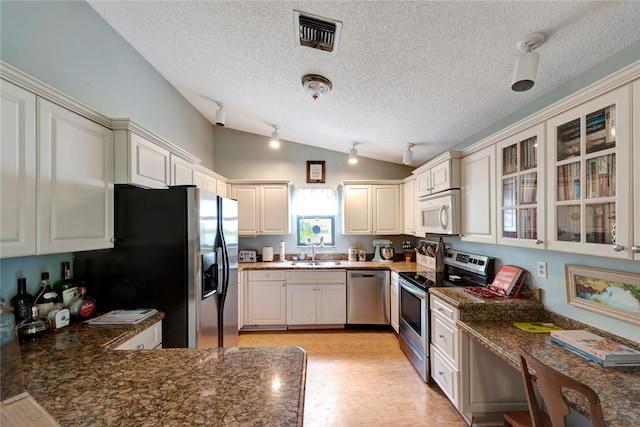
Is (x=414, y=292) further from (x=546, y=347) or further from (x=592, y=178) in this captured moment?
(x=592, y=178)

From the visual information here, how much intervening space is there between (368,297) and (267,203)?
6.47ft

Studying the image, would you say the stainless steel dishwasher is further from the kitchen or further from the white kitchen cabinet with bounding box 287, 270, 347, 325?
the kitchen

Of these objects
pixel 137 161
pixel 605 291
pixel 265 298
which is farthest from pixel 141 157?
pixel 605 291

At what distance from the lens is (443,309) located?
6.72 feet

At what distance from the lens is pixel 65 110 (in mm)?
1392

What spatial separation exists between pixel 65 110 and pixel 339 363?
298cm

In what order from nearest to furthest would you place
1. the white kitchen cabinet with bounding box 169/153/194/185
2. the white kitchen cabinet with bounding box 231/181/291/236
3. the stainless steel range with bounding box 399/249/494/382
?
the white kitchen cabinet with bounding box 169/153/194/185 → the stainless steel range with bounding box 399/249/494/382 → the white kitchen cabinet with bounding box 231/181/291/236

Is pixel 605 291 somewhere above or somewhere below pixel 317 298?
above

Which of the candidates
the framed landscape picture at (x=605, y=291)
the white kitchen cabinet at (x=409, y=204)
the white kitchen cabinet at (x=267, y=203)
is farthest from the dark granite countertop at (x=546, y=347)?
the white kitchen cabinet at (x=267, y=203)

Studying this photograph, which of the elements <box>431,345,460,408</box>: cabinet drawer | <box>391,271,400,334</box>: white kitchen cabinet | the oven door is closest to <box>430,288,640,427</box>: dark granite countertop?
the oven door

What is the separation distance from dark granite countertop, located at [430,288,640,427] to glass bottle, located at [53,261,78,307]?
2546 mm

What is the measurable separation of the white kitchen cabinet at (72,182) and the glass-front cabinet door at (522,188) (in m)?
2.70

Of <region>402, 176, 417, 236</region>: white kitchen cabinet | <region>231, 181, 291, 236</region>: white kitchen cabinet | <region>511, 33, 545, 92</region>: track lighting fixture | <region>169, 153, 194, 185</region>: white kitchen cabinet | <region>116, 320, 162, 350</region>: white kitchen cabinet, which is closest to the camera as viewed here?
<region>511, 33, 545, 92</region>: track lighting fixture

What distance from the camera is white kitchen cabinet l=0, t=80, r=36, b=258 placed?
1113mm
